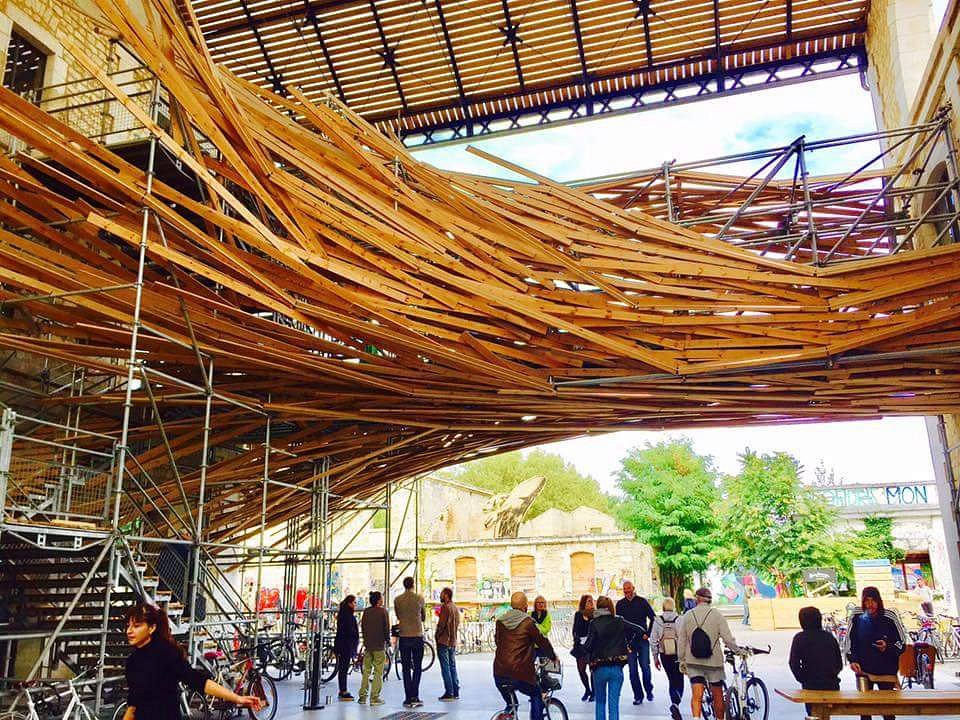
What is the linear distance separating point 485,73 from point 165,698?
45.1 ft

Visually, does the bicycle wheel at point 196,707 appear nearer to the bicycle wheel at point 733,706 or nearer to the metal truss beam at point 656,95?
the bicycle wheel at point 733,706

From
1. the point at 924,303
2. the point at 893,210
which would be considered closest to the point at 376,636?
the point at 924,303

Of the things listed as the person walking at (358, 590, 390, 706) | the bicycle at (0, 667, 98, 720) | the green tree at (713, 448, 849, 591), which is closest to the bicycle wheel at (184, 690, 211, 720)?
the bicycle at (0, 667, 98, 720)

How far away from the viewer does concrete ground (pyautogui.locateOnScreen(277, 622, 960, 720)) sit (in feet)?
27.6

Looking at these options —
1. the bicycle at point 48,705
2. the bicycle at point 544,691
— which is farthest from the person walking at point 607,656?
the bicycle at point 48,705

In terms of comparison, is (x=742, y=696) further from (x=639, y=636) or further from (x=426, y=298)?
(x=426, y=298)

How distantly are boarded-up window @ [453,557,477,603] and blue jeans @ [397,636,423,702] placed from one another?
13.3 meters

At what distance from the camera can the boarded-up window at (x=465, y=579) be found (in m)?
22.8

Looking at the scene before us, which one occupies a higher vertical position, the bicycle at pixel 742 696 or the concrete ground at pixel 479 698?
the bicycle at pixel 742 696

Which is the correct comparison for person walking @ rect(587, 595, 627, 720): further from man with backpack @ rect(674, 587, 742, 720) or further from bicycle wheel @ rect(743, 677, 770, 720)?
bicycle wheel @ rect(743, 677, 770, 720)

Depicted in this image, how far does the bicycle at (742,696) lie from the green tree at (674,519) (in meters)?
21.2

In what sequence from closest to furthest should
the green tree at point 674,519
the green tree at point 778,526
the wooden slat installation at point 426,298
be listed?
1. the wooden slat installation at point 426,298
2. the green tree at point 778,526
3. the green tree at point 674,519

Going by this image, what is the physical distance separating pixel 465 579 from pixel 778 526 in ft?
35.6

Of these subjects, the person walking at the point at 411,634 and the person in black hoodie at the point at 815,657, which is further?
the person walking at the point at 411,634
